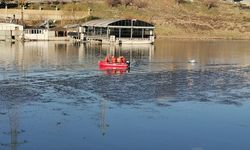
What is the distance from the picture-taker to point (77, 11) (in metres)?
127

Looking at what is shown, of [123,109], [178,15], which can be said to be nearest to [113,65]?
[123,109]

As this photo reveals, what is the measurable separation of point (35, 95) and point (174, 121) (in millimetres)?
10285

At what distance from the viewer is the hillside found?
128m

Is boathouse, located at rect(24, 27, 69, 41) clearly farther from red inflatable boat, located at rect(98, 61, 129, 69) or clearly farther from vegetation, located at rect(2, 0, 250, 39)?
red inflatable boat, located at rect(98, 61, 129, 69)

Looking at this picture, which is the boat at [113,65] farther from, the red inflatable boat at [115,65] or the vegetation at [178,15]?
the vegetation at [178,15]

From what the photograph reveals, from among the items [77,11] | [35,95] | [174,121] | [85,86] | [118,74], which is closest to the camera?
[174,121]

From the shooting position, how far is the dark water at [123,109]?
70.0 ft

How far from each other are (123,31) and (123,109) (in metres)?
66.8

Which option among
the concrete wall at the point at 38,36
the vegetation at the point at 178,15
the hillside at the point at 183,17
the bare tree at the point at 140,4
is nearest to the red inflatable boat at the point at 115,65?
the concrete wall at the point at 38,36

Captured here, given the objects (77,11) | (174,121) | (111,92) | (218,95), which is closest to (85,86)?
(111,92)

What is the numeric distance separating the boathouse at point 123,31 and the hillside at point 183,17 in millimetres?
28516

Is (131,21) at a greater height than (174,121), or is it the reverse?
(131,21)

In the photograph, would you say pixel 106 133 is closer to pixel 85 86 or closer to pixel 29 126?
pixel 29 126

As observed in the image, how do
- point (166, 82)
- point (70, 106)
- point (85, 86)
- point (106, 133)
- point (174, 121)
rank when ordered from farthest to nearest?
point (166, 82) < point (85, 86) < point (70, 106) < point (174, 121) < point (106, 133)
